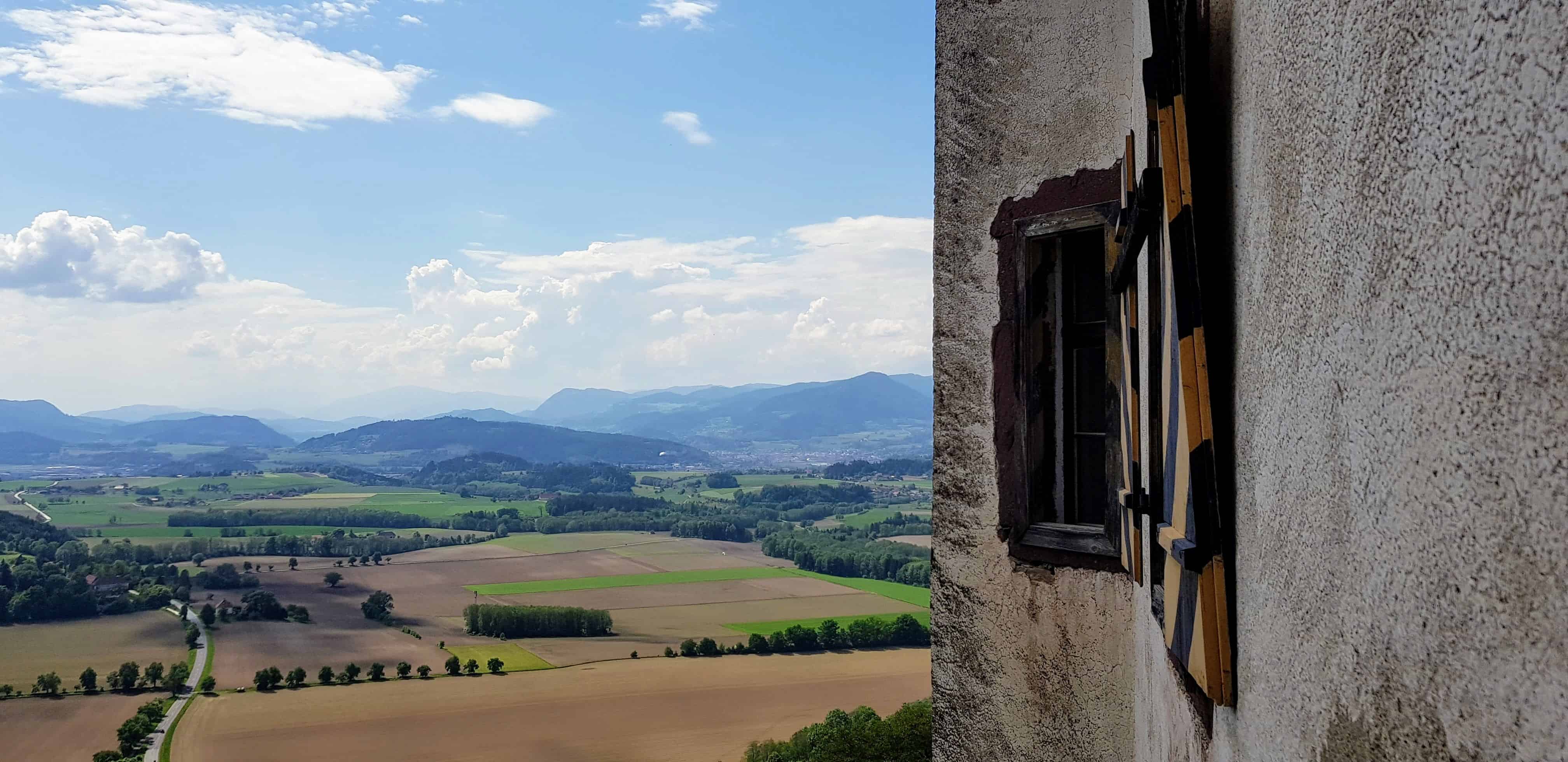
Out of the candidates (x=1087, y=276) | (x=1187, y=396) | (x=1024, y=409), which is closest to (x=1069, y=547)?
(x=1024, y=409)

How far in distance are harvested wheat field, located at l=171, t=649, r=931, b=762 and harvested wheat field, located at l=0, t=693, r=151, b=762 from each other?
2.58 meters

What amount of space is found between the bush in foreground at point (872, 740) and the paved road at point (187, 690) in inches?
1089

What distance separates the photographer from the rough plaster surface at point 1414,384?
27.2 inches

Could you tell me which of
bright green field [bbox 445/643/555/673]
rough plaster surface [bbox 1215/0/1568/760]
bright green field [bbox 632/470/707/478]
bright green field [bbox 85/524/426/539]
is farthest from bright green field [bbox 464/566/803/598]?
bright green field [bbox 632/470/707/478]

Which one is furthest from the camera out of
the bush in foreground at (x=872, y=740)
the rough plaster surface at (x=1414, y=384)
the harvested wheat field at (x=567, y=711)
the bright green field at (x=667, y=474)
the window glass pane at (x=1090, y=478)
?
the bright green field at (x=667, y=474)

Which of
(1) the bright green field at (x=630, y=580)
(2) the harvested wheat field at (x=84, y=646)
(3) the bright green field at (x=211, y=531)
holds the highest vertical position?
(3) the bright green field at (x=211, y=531)

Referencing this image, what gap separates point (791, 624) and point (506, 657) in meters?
15.2

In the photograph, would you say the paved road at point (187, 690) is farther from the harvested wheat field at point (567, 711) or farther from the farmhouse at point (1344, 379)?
the farmhouse at point (1344, 379)

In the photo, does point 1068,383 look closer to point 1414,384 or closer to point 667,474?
point 1414,384

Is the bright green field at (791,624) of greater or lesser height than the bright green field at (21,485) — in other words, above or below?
below

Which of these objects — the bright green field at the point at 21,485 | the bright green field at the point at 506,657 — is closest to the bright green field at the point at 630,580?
the bright green field at the point at 506,657

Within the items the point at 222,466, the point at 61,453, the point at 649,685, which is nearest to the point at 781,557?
the point at 649,685

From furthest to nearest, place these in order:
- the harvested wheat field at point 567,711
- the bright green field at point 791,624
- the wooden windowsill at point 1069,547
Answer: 1. the bright green field at point 791,624
2. the harvested wheat field at point 567,711
3. the wooden windowsill at point 1069,547

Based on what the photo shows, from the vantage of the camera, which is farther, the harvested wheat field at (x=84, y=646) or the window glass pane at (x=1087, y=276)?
the harvested wheat field at (x=84, y=646)
